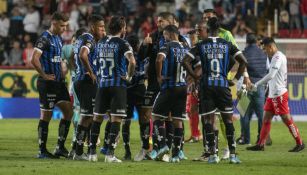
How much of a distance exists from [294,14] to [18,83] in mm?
9968

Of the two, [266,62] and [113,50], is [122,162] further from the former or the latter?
[266,62]

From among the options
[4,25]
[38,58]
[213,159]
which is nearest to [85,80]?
[38,58]

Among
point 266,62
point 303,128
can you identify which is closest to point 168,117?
point 266,62

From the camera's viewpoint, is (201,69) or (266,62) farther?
(266,62)

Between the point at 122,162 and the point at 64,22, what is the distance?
107 inches

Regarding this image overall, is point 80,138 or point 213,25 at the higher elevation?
point 213,25

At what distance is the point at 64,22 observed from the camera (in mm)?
16625

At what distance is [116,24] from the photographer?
15.6 meters

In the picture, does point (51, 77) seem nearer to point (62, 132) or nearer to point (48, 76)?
point (48, 76)

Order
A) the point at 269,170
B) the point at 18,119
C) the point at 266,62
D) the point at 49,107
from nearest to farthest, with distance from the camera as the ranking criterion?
the point at 269,170 < the point at 49,107 < the point at 266,62 < the point at 18,119

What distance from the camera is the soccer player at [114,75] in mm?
15531

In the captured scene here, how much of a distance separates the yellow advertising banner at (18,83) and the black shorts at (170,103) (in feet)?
45.5

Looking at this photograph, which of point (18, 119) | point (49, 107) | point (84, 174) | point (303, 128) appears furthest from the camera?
point (18, 119)

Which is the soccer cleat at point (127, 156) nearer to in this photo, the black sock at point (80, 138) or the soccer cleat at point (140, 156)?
the soccer cleat at point (140, 156)
